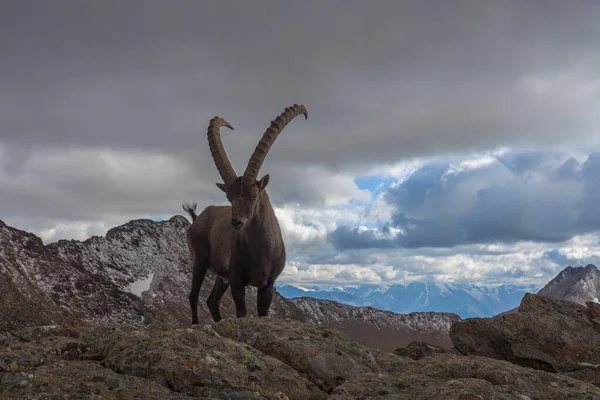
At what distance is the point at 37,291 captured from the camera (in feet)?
214

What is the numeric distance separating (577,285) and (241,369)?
596 feet

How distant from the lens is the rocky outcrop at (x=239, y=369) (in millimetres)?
5449

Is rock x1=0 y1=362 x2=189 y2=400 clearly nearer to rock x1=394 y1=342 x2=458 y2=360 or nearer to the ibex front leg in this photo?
rock x1=394 y1=342 x2=458 y2=360

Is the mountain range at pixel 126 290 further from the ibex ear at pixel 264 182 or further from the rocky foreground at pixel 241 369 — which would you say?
the rocky foreground at pixel 241 369

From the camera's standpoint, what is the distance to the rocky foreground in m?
5.45

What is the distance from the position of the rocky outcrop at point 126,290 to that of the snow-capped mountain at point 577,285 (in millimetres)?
44133

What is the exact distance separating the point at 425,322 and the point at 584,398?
14151 centimetres

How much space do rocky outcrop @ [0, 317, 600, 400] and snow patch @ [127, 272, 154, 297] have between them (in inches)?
3350

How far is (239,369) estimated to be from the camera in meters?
6.13

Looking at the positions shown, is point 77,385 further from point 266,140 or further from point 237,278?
point 266,140

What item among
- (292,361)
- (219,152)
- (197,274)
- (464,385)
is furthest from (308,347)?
(197,274)

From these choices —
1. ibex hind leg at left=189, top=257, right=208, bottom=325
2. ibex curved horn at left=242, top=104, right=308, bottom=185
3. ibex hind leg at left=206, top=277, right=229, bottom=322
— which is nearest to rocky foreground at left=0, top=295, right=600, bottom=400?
ibex curved horn at left=242, top=104, right=308, bottom=185

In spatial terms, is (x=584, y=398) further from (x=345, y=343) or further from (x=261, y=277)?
(x=261, y=277)

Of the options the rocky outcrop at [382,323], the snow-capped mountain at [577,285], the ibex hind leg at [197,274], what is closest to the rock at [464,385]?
the ibex hind leg at [197,274]
